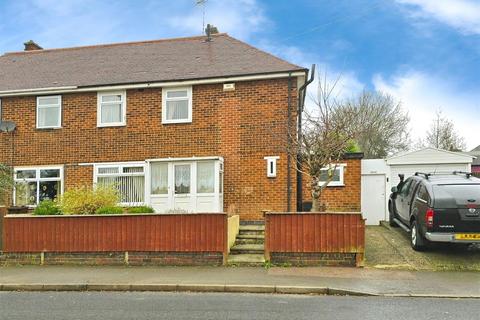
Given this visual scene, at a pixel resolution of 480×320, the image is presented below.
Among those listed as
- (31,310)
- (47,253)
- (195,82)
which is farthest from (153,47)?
(31,310)

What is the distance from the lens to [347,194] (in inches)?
620

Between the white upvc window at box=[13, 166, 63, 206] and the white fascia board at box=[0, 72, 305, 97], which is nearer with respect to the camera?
the white fascia board at box=[0, 72, 305, 97]

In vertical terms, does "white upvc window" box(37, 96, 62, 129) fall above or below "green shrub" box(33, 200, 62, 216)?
above

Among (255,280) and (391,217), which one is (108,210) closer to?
(255,280)

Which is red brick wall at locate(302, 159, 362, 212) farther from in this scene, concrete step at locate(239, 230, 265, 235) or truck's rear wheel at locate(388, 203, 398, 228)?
concrete step at locate(239, 230, 265, 235)

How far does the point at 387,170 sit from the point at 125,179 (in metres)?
8.98

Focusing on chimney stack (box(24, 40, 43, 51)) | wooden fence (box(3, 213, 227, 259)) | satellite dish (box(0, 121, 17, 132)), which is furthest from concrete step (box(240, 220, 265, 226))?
chimney stack (box(24, 40, 43, 51))

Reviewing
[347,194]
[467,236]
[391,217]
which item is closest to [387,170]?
[347,194]

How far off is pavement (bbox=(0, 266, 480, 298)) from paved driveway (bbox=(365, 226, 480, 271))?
1.26ft

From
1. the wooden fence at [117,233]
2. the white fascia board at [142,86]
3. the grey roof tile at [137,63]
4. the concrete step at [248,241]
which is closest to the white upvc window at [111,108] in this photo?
the white fascia board at [142,86]

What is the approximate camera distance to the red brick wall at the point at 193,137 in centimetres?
1512

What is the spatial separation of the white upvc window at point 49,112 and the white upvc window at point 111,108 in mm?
1518

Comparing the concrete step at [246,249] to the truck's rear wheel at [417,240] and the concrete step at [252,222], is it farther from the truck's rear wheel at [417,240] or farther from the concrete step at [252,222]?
the truck's rear wheel at [417,240]

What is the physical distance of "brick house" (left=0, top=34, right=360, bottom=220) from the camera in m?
15.1
